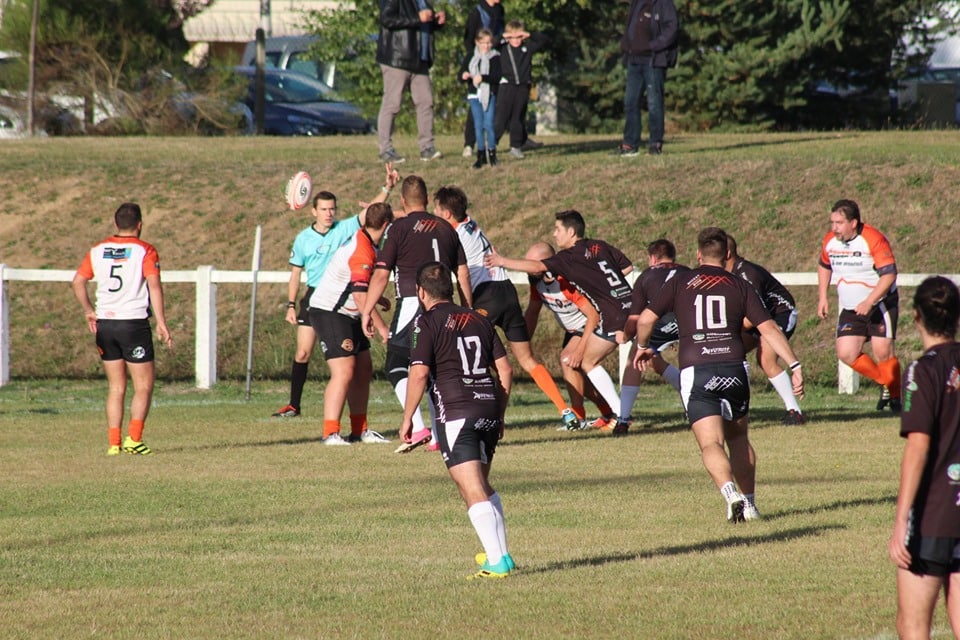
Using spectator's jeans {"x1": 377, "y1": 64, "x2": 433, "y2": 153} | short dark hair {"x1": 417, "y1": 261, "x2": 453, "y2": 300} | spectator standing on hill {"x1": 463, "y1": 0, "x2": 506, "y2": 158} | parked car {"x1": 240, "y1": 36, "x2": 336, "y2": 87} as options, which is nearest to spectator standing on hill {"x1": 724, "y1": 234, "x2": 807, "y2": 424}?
short dark hair {"x1": 417, "y1": 261, "x2": 453, "y2": 300}

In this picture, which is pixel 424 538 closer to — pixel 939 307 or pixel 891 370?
pixel 939 307

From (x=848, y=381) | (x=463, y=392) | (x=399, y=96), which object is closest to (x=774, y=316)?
(x=848, y=381)

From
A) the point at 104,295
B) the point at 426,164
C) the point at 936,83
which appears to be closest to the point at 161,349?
the point at 426,164

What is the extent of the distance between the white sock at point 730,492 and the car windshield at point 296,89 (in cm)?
2432

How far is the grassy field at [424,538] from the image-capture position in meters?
6.64

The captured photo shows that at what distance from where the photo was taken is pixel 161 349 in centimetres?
1991

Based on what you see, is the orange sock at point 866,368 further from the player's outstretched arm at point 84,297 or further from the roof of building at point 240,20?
the roof of building at point 240,20

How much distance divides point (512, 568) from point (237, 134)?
23.6 metres

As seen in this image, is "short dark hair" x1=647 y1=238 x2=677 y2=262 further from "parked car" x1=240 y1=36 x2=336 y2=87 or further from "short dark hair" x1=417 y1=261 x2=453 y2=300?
"parked car" x1=240 y1=36 x2=336 y2=87

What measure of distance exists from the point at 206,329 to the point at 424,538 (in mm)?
9594

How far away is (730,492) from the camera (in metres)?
→ 8.91

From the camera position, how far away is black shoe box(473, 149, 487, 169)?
818 inches

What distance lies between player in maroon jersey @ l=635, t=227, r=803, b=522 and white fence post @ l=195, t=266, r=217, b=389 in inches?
370

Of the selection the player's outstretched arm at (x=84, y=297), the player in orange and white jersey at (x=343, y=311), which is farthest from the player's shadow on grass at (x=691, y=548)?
the player's outstretched arm at (x=84, y=297)
